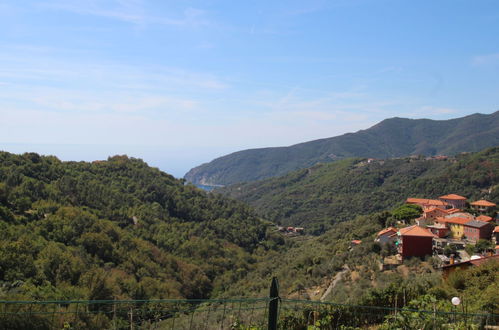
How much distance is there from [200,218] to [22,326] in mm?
43822

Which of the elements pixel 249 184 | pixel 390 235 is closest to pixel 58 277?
pixel 390 235

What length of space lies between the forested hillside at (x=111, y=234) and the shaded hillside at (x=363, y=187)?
2510 cm

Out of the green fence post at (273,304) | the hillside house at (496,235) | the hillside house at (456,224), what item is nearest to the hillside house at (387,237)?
the hillside house at (456,224)

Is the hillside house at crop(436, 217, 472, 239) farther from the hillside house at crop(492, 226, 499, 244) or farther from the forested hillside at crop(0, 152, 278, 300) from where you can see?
the forested hillside at crop(0, 152, 278, 300)

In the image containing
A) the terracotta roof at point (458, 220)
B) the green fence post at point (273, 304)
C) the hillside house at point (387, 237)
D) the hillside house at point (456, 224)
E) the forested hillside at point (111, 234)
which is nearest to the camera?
the green fence post at point (273, 304)

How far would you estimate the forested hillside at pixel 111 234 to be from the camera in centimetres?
2034

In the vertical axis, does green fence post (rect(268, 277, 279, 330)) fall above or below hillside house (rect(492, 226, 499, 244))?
above

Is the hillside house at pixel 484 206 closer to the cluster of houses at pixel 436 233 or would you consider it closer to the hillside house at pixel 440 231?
the cluster of houses at pixel 436 233

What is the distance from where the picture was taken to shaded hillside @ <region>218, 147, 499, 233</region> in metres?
55.2

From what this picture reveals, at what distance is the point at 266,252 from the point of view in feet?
157

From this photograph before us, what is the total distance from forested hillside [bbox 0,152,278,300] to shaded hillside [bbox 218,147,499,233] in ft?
82.4

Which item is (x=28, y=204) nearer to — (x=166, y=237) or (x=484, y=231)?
(x=166, y=237)

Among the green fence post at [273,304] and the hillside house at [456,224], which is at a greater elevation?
the green fence post at [273,304]

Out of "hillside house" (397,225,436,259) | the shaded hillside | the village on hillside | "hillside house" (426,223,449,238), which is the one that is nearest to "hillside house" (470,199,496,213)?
the village on hillside
